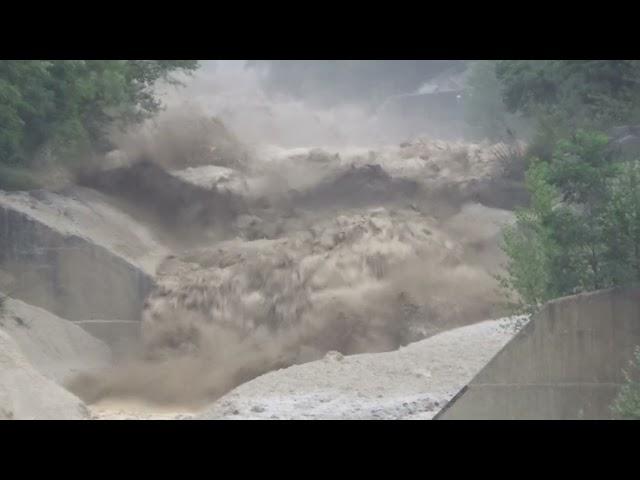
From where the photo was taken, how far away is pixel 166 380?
35.2m

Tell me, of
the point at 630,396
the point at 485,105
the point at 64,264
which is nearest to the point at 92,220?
the point at 64,264

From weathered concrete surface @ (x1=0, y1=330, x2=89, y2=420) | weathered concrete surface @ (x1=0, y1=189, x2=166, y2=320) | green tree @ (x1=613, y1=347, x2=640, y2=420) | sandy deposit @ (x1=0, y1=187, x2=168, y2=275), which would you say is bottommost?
green tree @ (x1=613, y1=347, x2=640, y2=420)

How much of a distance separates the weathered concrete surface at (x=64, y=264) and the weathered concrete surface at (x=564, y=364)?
21.1 metres

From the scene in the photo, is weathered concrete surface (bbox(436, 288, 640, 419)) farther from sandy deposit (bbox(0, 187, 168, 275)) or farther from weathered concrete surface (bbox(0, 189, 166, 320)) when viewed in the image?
sandy deposit (bbox(0, 187, 168, 275))

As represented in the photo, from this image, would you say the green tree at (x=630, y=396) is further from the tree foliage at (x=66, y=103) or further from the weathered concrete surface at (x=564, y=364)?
the tree foliage at (x=66, y=103)

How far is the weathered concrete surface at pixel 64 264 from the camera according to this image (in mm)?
38781

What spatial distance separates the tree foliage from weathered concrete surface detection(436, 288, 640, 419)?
817 inches

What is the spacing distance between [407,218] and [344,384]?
17.6 meters

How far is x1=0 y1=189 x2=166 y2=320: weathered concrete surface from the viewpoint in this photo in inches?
1527

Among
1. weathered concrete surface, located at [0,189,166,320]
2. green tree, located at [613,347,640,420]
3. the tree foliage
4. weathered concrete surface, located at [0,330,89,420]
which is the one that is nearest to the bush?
green tree, located at [613,347,640,420]

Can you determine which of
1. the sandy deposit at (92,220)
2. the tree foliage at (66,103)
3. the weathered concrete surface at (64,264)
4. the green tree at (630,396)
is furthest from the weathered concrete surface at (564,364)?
the sandy deposit at (92,220)

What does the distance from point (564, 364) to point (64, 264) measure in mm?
23178

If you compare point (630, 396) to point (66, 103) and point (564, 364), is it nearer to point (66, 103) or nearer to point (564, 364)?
point (564, 364)
